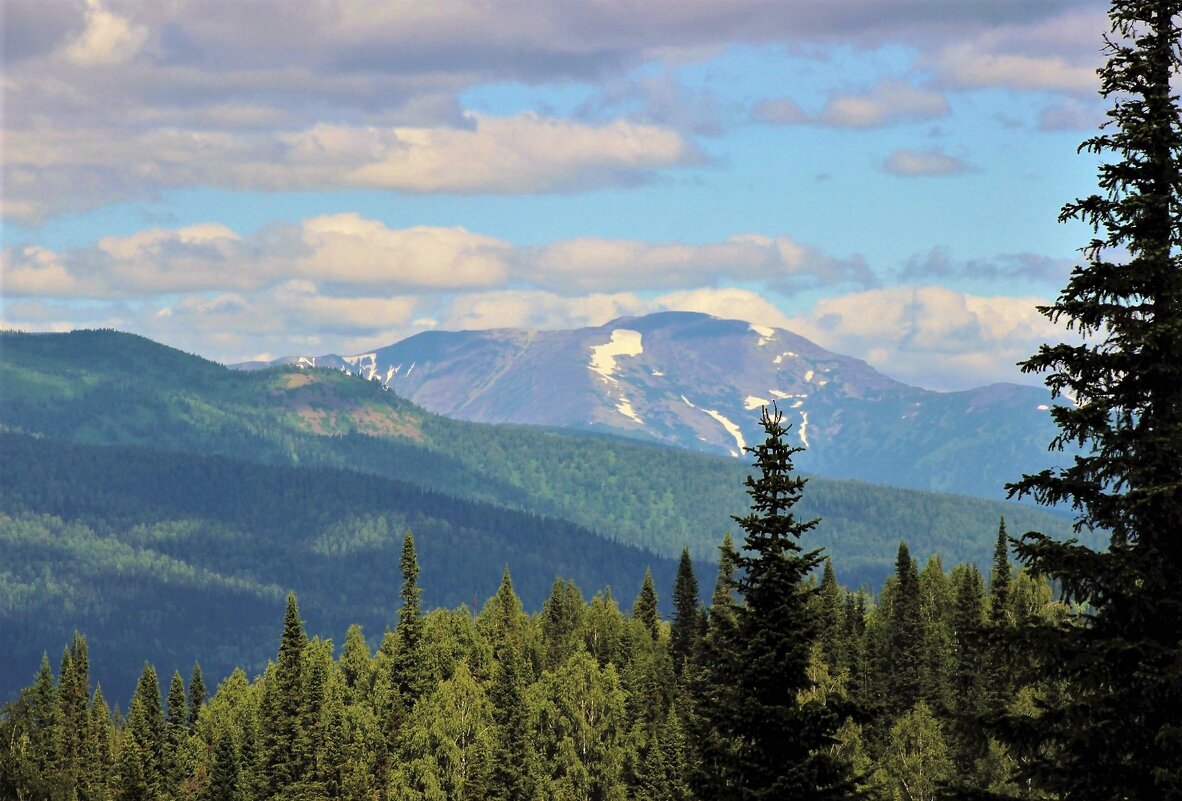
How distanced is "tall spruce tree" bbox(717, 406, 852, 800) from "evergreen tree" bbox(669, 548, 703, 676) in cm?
12620

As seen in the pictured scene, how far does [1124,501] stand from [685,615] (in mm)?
141005

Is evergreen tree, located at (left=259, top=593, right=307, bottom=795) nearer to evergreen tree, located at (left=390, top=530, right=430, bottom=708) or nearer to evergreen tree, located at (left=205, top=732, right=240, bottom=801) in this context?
evergreen tree, located at (left=205, top=732, right=240, bottom=801)

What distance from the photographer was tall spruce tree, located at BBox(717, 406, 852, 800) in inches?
1216

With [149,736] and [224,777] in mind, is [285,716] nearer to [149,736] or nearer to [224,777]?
[224,777]

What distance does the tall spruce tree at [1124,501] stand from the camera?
82.5ft

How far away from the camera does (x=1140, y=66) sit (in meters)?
27.7

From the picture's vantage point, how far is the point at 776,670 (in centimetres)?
3161

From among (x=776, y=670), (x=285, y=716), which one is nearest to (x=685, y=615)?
(x=285, y=716)

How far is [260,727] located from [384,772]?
14664mm

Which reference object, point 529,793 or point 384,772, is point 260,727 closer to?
point 384,772

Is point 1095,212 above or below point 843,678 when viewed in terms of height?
above

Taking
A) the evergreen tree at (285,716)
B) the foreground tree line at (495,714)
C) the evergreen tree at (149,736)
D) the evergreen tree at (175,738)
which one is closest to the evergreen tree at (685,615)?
the foreground tree line at (495,714)

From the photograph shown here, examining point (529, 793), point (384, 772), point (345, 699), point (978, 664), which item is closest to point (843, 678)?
point (978, 664)

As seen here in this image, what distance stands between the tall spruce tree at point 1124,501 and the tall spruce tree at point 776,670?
210 inches
